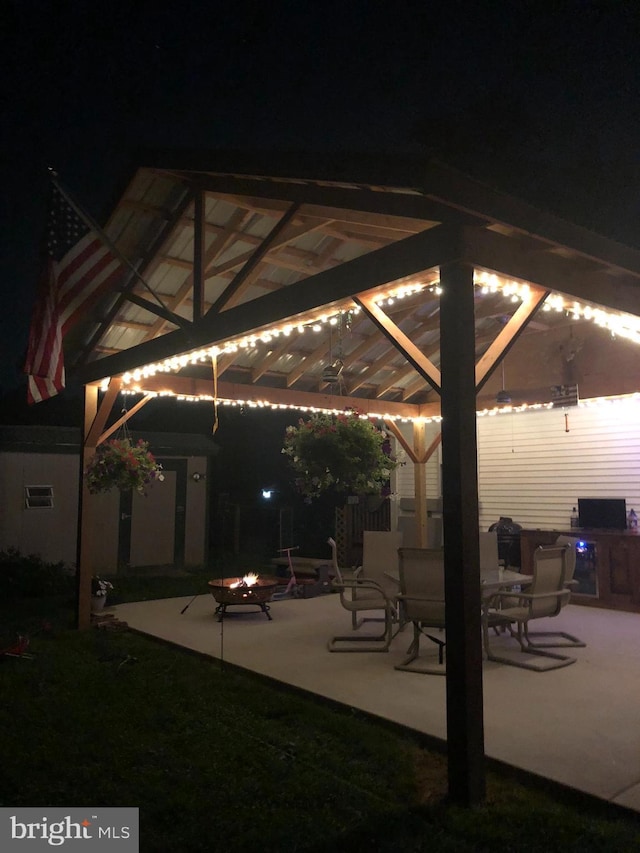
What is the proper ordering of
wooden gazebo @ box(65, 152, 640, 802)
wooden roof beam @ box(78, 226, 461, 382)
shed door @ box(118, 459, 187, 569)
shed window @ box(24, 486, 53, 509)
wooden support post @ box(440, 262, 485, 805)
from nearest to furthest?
wooden support post @ box(440, 262, 485, 805), wooden gazebo @ box(65, 152, 640, 802), wooden roof beam @ box(78, 226, 461, 382), shed window @ box(24, 486, 53, 509), shed door @ box(118, 459, 187, 569)

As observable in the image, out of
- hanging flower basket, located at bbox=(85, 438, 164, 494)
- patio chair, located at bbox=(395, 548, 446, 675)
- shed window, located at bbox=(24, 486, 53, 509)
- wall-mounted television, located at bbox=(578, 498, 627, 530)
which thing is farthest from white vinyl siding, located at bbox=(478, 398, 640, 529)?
shed window, located at bbox=(24, 486, 53, 509)

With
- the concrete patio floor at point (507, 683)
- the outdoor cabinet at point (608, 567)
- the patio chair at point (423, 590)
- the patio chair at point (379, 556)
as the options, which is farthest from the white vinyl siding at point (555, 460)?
the patio chair at point (423, 590)

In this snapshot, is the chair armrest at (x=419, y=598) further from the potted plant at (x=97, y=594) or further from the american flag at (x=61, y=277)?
the potted plant at (x=97, y=594)

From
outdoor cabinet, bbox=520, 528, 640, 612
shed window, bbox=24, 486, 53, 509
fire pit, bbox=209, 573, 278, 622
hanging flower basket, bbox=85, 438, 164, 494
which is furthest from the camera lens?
shed window, bbox=24, 486, 53, 509

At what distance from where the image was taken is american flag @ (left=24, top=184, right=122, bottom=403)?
5590mm

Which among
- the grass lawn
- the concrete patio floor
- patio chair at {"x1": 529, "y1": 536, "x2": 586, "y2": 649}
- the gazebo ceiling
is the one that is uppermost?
the gazebo ceiling

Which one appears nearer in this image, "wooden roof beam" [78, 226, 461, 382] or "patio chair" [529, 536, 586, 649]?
"wooden roof beam" [78, 226, 461, 382]

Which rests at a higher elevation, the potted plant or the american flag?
the american flag

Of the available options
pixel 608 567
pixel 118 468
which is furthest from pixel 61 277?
pixel 608 567

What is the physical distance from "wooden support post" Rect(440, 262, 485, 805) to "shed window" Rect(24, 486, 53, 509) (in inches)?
375

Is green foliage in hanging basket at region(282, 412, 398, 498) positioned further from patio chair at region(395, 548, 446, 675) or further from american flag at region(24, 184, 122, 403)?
american flag at region(24, 184, 122, 403)

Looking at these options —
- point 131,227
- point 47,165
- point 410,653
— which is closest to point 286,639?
point 410,653

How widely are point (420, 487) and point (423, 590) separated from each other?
471 centimetres

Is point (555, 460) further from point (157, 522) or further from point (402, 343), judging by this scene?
point (157, 522)
